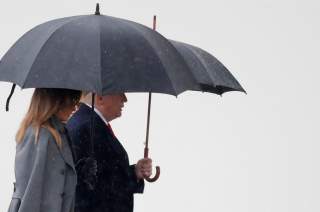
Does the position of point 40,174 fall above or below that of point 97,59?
below

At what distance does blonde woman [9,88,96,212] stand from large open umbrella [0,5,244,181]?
0.63 feet

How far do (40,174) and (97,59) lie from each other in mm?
690

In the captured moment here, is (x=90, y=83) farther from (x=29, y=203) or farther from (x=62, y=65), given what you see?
(x=29, y=203)

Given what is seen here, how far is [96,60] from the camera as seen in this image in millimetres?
4969

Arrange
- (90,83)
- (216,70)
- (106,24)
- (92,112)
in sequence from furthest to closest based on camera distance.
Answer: (216,70) → (92,112) → (106,24) → (90,83)

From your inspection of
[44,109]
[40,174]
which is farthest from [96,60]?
[40,174]

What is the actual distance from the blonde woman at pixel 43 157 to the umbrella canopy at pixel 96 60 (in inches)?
7.1

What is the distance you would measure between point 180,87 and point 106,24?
1.80 feet

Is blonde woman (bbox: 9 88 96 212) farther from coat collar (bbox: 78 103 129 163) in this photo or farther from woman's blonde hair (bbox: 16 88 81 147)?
coat collar (bbox: 78 103 129 163)

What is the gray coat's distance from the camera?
5.05 m

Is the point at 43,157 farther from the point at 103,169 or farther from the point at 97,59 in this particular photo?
the point at 103,169

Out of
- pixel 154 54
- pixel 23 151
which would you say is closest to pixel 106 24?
pixel 154 54

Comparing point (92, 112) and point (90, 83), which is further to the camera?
point (92, 112)

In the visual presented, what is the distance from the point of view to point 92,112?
18.3 feet
